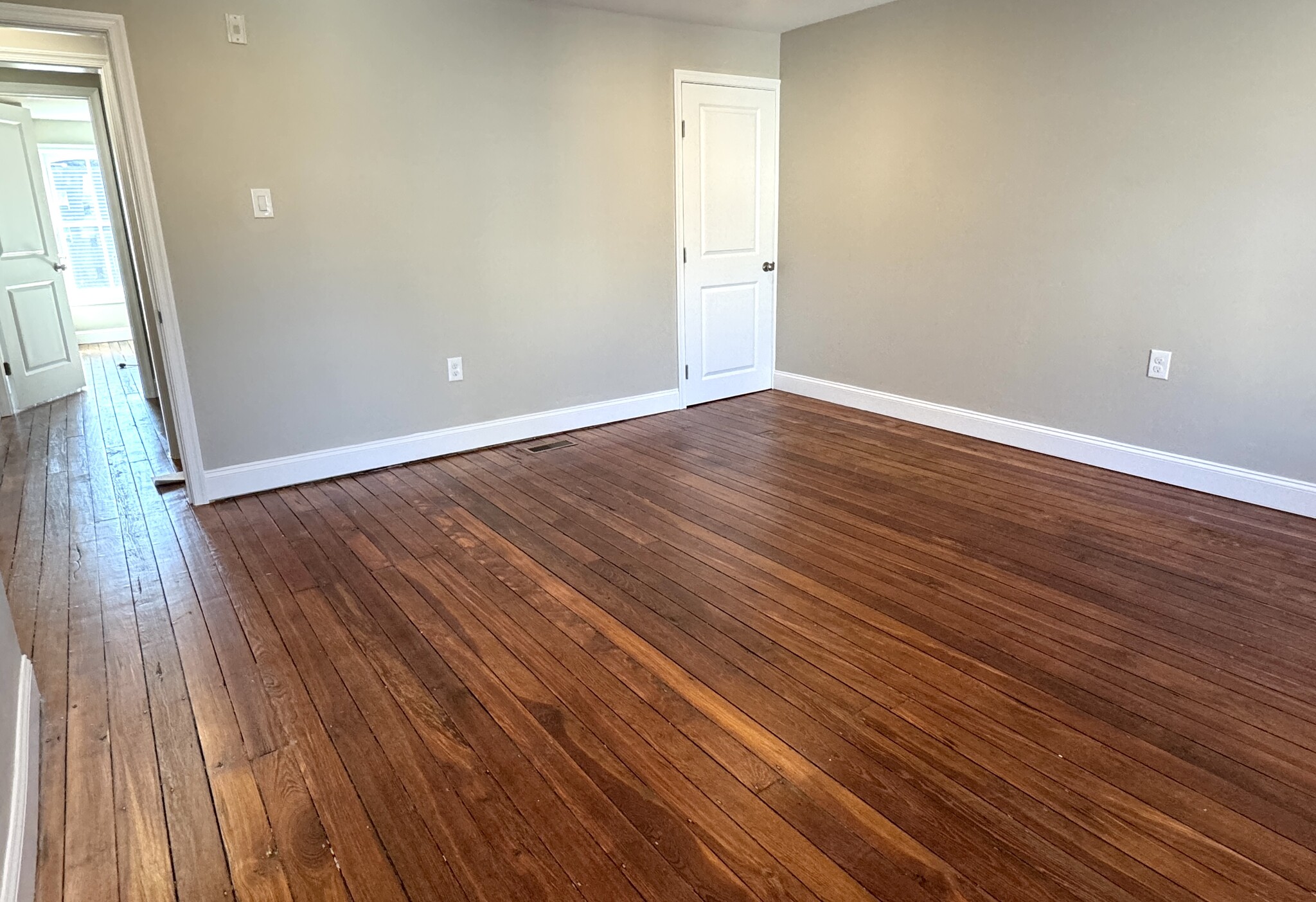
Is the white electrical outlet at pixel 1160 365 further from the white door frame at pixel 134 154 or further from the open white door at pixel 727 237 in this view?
the white door frame at pixel 134 154

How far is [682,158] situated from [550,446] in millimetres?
2033

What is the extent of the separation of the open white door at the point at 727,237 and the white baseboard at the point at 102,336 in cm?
713

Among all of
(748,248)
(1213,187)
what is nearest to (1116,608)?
(1213,187)

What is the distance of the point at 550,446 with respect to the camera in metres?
4.44

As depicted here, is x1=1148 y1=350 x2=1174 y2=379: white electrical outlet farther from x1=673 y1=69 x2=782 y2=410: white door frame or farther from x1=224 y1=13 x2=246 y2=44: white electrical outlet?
x1=224 y1=13 x2=246 y2=44: white electrical outlet

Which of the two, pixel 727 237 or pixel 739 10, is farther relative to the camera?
pixel 727 237

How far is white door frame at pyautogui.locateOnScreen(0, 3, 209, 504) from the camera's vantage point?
9.80 feet

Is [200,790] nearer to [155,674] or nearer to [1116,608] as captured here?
[155,674]

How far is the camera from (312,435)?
3883 millimetres

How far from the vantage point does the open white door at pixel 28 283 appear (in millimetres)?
5340

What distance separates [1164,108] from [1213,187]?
421mm

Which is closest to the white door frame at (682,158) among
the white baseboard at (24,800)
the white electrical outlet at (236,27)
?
the white electrical outlet at (236,27)

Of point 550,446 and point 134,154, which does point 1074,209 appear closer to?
point 550,446

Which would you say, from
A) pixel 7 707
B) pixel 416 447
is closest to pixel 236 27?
pixel 416 447
